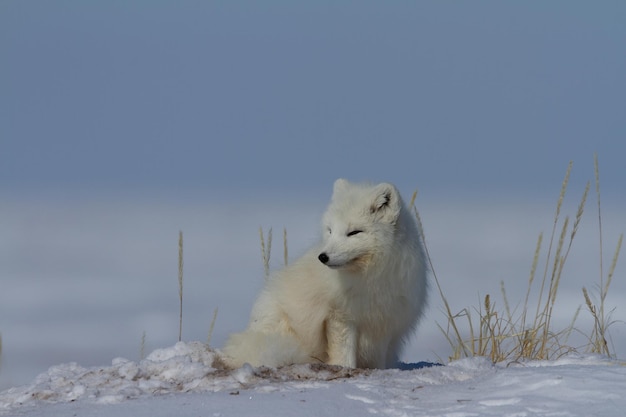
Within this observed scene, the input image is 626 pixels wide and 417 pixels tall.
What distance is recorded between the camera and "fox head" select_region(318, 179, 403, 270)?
5145mm

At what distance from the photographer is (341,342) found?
5.14m

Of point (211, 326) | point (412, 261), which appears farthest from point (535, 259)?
point (211, 326)

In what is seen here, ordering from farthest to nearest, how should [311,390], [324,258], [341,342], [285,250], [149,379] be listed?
[285,250]
[341,342]
[324,258]
[149,379]
[311,390]

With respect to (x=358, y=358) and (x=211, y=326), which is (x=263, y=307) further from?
(x=211, y=326)

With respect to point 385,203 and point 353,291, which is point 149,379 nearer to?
point 353,291

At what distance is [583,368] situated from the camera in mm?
3830

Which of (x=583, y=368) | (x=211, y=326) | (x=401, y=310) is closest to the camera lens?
(x=583, y=368)

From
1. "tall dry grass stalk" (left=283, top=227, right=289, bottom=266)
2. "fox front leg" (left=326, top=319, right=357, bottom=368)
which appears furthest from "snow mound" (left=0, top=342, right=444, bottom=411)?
"tall dry grass stalk" (left=283, top=227, right=289, bottom=266)

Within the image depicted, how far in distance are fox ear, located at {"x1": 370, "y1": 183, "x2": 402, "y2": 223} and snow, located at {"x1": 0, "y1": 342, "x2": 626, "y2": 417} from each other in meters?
1.14

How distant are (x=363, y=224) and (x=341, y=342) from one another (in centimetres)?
70

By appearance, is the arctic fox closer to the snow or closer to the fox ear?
the fox ear

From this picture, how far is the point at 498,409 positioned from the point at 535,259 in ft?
9.15

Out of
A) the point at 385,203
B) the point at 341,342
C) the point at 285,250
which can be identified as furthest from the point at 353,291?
the point at 285,250

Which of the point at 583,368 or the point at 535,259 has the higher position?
the point at 535,259
